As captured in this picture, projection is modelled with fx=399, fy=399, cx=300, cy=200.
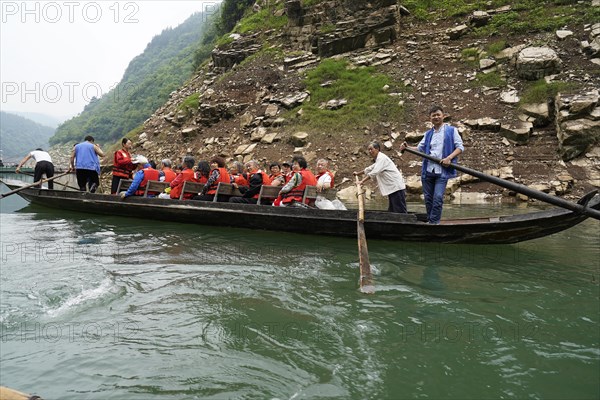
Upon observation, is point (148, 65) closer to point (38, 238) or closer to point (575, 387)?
point (38, 238)

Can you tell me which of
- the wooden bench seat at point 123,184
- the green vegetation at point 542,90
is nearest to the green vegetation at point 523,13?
the green vegetation at point 542,90

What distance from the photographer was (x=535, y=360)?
3.20 metres

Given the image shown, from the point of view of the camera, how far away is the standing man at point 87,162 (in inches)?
451

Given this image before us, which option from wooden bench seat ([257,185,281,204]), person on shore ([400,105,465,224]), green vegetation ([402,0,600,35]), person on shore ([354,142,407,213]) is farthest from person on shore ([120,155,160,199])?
green vegetation ([402,0,600,35])

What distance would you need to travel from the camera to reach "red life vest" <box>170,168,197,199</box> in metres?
9.66

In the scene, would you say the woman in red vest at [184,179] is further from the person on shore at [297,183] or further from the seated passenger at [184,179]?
the person on shore at [297,183]

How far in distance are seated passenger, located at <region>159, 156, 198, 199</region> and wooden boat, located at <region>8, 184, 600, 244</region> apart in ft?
1.40

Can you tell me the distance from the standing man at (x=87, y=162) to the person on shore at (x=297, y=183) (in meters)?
6.03

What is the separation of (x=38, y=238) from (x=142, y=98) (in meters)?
84.3

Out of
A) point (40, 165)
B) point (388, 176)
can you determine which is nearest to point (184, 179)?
point (388, 176)

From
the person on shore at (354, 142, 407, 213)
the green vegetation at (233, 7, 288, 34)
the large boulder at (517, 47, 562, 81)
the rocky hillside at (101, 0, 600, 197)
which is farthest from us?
the green vegetation at (233, 7, 288, 34)

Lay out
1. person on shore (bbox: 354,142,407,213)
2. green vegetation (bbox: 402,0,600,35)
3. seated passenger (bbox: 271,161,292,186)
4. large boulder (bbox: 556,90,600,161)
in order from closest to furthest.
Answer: person on shore (bbox: 354,142,407,213) < seated passenger (bbox: 271,161,292,186) < large boulder (bbox: 556,90,600,161) < green vegetation (bbox: 402,0,600,35)

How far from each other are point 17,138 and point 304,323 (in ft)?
594

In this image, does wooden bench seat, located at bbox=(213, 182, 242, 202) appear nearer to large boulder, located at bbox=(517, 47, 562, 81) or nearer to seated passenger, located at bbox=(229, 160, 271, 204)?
seated passenger, located at bbox=(229, 160, 271, 204)
